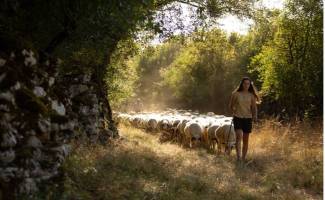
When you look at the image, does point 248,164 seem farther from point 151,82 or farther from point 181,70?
point 151,82

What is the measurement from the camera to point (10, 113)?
6297 millimetres

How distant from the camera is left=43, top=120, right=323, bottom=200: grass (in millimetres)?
6906

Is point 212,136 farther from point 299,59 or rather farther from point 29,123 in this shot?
point 29,123

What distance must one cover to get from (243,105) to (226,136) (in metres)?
2.49

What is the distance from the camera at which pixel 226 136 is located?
550 inches

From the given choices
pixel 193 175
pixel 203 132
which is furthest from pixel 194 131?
pixel 193 175

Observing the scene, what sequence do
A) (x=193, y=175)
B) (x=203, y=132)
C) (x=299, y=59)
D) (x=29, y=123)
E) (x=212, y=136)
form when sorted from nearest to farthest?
(x=29, y=123), (x=193, y=175), (x=212, y=136), (x=203, y=132), (x=299, y=59)

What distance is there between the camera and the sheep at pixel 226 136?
13.6 metres

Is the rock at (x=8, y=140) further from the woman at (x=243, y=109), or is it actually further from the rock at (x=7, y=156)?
the woman at (x=243, y=109)

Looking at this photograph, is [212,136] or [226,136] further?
[212,136]

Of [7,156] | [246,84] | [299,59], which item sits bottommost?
[7,156]

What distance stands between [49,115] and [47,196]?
1552 millimetres

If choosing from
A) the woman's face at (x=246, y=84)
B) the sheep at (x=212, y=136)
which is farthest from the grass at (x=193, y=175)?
the sheep at (x=212, y=136)

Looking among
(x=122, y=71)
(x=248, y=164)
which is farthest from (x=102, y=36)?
(x=122, y=71)
